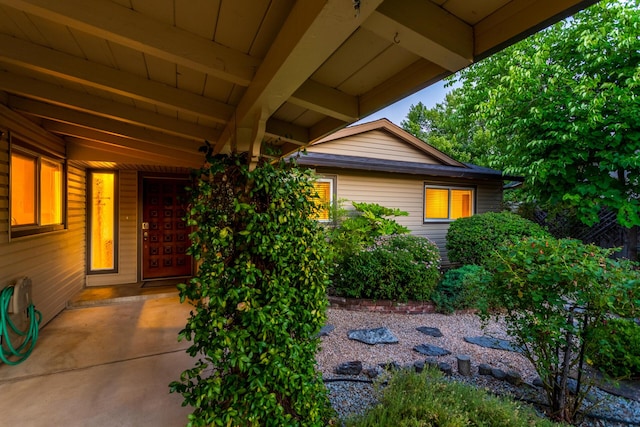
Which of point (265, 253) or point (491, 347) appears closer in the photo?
point (265, 253)

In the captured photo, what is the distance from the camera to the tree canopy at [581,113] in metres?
6.43

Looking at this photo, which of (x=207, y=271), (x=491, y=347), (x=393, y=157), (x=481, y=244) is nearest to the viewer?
(x=207, y=271)

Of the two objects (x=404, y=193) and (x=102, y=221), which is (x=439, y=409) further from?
(x=404, y=193)

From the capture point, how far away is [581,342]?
247cm

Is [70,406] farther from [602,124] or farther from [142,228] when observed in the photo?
[602,124]

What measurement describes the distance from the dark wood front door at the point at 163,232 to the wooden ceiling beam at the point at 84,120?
2665 mm

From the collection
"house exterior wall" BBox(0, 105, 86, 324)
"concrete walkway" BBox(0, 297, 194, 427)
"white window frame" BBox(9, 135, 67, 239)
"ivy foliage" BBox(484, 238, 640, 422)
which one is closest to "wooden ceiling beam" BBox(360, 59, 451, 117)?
"ivy foliage" BBox(484, 238, 640, 422)

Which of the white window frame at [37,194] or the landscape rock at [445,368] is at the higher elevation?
the white window frame at [37,194]

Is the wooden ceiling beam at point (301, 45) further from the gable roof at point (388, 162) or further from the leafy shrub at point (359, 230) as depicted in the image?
the gable roof at point (388, 162)

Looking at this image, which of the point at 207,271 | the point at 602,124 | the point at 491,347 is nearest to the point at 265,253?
the point at 207,271

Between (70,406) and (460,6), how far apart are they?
3655mm

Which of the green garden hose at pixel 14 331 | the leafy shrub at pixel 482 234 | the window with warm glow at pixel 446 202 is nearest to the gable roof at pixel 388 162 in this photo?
the window with warm glow at pixel 446 202

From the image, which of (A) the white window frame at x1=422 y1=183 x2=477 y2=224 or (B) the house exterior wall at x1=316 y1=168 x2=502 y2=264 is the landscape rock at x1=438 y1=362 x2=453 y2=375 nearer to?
(B) the house exterior wall at x1=316 y1=168 x2=502 y2=264

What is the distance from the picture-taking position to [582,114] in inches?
263
